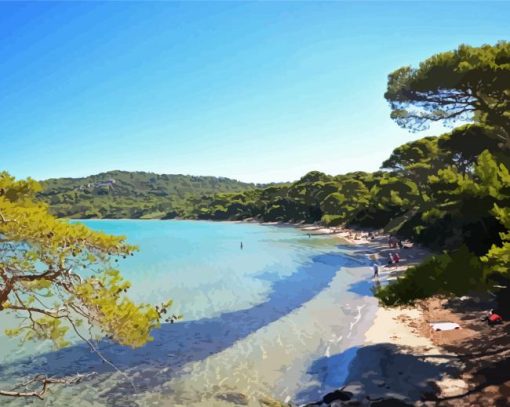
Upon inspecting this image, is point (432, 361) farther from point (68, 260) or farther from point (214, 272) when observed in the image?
point (214, 272)

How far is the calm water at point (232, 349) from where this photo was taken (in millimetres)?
16281

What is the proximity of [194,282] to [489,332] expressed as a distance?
1213 inches

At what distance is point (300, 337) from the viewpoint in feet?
75.2

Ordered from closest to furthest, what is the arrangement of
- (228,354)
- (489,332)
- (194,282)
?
1. (489,332)
2. (228,354)
3. (194,282)

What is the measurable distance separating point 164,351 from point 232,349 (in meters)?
3.55

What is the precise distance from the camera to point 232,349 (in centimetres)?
2147

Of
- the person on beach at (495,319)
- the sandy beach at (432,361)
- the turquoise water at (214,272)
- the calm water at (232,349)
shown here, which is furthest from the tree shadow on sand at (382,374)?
the turquoise water at (214,272)

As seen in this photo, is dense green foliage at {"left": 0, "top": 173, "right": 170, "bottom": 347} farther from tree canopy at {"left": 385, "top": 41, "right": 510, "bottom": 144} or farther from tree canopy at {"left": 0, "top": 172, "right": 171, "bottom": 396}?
tree canopy at {"left": 385, "top": 41, "right": 510, "bottom": 144}

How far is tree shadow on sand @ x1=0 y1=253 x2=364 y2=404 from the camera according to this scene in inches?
734

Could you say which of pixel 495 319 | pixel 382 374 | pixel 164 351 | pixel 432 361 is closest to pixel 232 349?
pixel 164 351

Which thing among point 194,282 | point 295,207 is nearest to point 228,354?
point 194,282

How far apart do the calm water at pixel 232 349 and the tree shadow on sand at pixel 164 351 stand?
2.1 inches

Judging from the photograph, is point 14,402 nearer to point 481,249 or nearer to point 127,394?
point 127,394

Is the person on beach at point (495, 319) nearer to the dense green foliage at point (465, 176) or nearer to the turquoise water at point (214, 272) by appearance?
the dense green foliage at point (465, 176)
